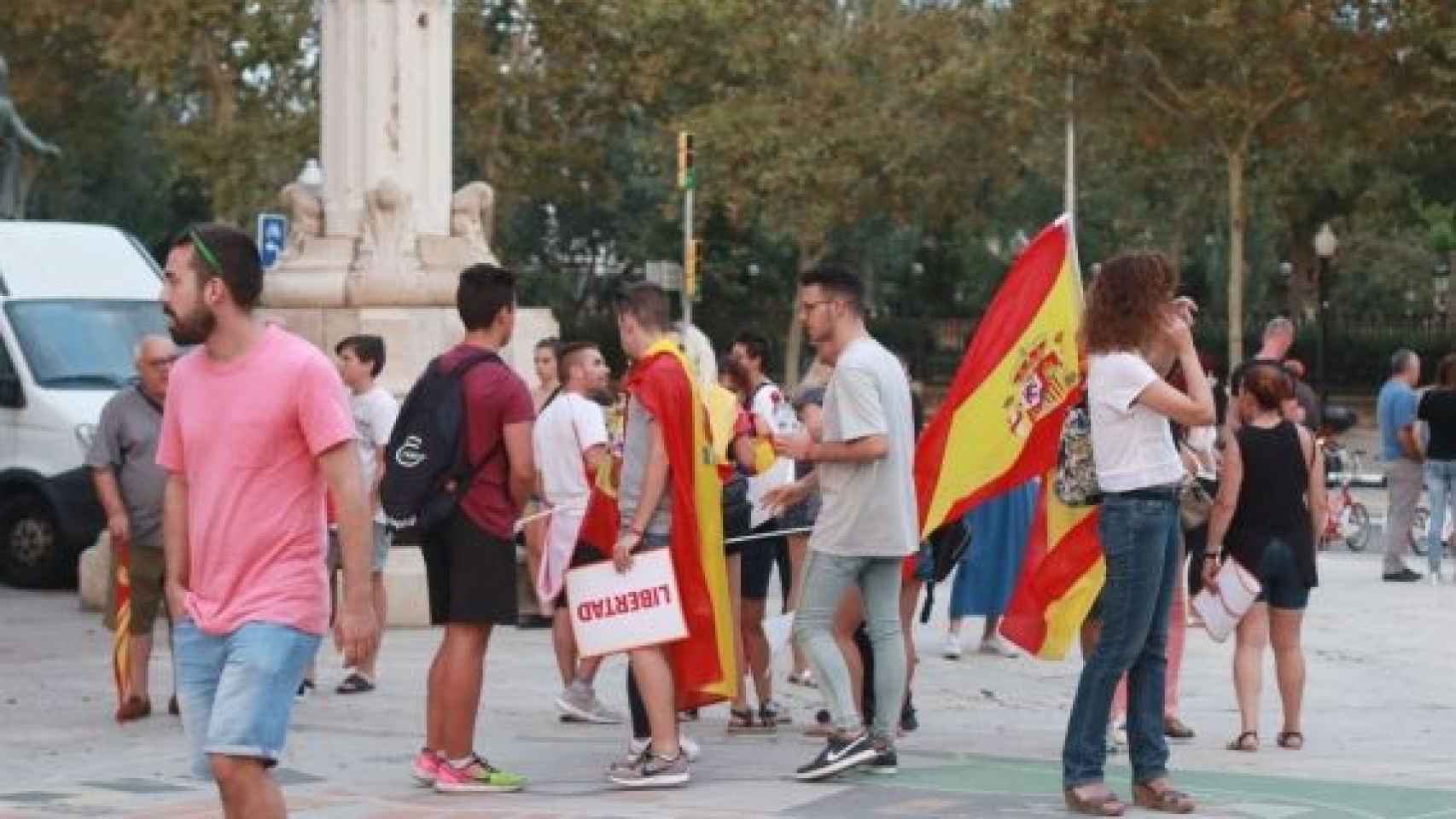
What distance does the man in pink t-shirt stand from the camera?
7.71 metres

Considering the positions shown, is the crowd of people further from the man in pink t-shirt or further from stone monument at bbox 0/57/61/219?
stone monument at bbox 0/57/61/219

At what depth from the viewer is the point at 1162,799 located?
10578 millimetres

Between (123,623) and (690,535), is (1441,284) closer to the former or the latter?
(123,623)

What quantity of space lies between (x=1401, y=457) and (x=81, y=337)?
9.96 m

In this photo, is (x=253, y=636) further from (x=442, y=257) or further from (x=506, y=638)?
(x=442, y=257)

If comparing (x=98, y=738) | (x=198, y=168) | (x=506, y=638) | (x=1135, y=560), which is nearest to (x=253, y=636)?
(x=1135, y=560)

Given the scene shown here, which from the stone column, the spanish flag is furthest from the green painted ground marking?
the stone column

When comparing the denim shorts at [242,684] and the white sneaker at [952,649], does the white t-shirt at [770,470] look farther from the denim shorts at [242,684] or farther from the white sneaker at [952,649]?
the denim shorts at [242,684]

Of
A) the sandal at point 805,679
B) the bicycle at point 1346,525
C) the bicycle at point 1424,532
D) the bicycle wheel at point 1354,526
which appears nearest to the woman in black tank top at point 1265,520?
the sandal at point 805,679

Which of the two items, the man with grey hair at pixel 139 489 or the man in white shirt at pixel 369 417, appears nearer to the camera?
the man with grey hair at pixel 139 489

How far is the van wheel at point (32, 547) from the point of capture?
Result: 69.8 feet

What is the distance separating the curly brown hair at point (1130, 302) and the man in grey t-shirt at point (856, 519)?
1003 mm

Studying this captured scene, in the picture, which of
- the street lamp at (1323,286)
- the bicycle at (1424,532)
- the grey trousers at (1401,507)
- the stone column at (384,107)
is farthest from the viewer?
the street lamp at (1323,286)

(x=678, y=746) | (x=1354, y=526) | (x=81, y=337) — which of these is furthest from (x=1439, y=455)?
(x=678, y=746)
